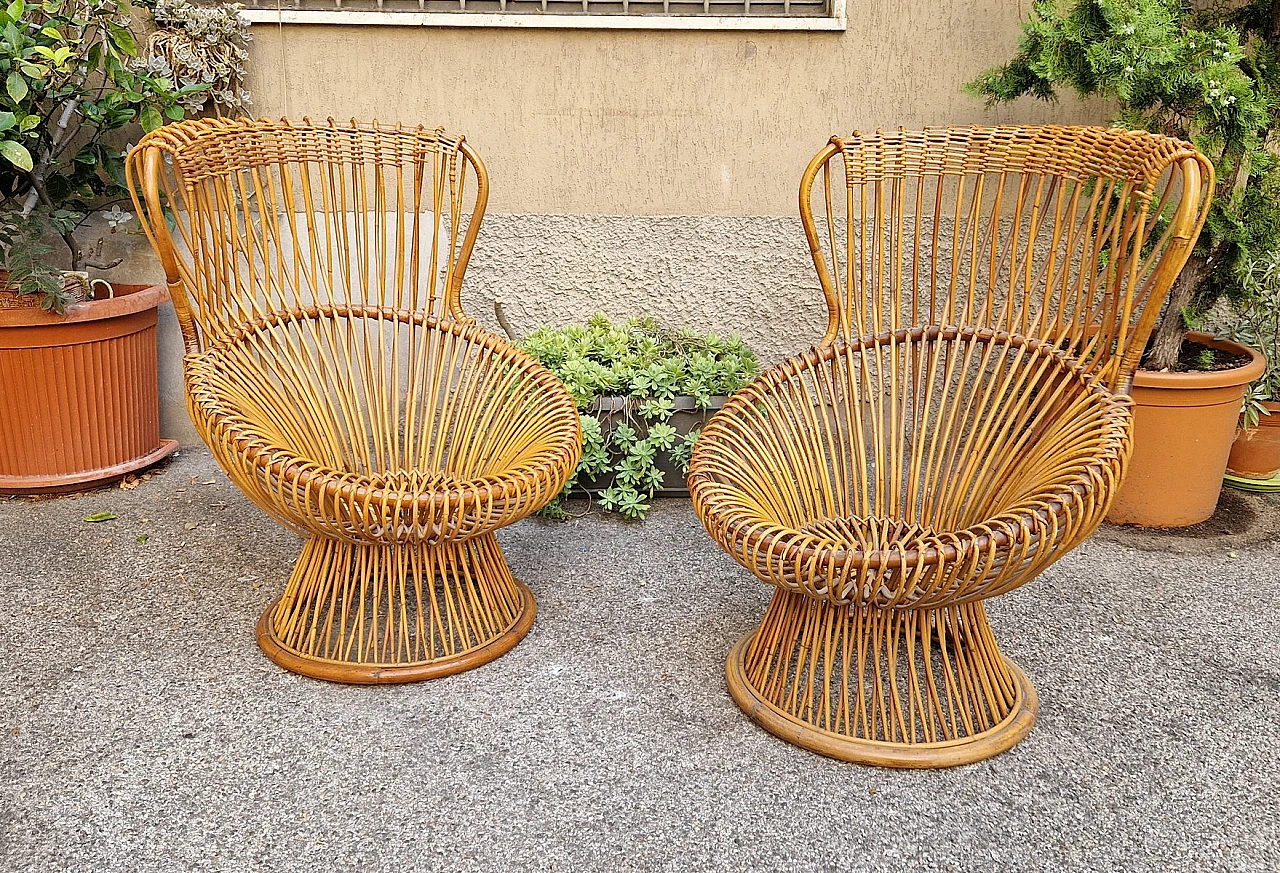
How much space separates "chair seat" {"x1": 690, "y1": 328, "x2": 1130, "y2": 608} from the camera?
5.73 feet

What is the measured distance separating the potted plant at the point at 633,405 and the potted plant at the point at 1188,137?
1.12 m

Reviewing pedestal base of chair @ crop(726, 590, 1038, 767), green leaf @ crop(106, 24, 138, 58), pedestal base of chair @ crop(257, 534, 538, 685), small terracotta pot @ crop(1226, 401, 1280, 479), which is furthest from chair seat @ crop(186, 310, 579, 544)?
small terracotta pot @ crop(1226, 401, 1280, 479)

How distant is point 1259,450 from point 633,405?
1982 mm

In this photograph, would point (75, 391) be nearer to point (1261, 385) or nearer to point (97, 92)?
point (97, 92)

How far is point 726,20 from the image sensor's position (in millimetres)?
3090

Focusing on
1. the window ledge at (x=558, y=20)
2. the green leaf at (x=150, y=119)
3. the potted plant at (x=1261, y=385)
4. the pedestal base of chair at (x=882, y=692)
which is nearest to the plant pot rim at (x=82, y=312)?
the green leaf at (x=150, y=119)

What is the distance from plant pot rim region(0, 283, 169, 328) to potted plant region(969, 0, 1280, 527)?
2.50m

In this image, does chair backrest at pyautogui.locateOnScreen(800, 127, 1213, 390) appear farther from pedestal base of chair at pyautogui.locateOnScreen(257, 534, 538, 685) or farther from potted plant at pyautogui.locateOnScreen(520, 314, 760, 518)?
pedestal base of chair at pyautogui.locateOnScreen(257, 534, 538, 685)

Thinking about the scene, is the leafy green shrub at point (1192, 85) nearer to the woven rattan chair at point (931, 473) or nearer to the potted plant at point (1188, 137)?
the potted plant at point (1188, 137)

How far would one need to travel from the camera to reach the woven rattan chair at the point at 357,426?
80.5 inches

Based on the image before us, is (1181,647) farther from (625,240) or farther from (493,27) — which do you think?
(493,27)

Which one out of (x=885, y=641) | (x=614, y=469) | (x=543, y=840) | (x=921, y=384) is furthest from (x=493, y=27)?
(x=543, y=840)

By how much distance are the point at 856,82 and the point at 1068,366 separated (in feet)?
4.57

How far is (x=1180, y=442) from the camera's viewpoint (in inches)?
113
